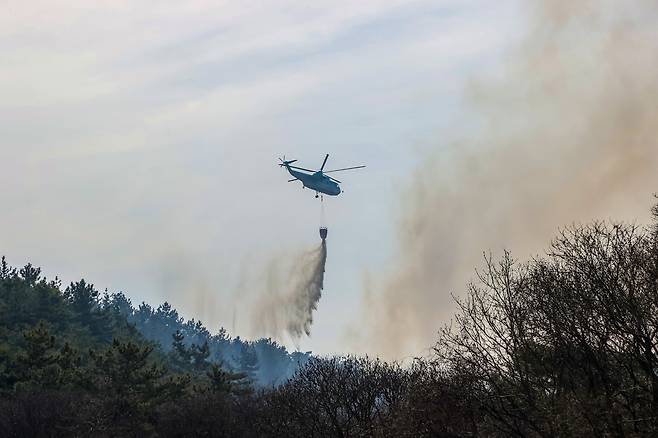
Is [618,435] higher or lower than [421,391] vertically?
lower

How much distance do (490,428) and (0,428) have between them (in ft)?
186

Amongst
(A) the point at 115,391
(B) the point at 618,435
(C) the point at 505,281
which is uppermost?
(A) the point at 115,391

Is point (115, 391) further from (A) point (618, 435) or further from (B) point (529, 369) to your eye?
(A) point (618, 435)

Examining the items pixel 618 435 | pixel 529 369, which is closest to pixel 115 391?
pixel 529 369

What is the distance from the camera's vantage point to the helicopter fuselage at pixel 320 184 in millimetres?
143875

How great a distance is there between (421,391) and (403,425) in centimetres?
184

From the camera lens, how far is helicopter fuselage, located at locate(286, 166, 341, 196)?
144 meters

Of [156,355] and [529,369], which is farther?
[156,355]

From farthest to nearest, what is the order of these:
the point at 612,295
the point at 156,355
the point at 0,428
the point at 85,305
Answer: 1. the point at 85,305
2. the point at 156,355
3. the point at 0,428
4. the point at 612,295

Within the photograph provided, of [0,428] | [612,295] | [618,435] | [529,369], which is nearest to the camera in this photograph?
[618,435]

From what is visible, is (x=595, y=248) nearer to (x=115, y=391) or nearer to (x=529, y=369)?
(x=529, y=369)

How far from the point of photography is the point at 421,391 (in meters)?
54.2

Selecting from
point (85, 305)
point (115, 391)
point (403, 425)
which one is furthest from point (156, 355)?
point (403, 425)

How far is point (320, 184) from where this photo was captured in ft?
472
